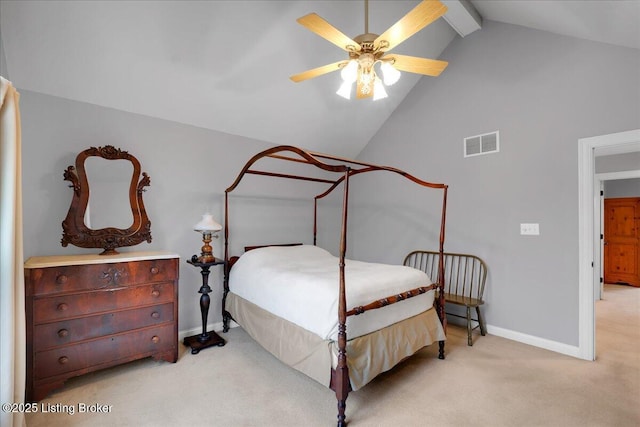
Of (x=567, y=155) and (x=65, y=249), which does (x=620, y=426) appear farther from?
(x=65, y=249)

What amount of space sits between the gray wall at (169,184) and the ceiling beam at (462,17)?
2.61 metres

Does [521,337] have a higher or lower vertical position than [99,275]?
lower

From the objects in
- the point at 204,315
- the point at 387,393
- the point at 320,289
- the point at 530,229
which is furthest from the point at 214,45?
the point at 530,229

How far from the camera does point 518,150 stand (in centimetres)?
321

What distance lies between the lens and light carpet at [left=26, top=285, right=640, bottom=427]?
6.36ft

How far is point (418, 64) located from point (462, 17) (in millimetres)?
1697

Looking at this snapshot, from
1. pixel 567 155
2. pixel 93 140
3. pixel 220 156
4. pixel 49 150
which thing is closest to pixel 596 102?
pixel 567 155

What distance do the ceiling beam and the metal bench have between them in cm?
266

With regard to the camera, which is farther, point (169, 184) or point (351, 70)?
point (169, 184)

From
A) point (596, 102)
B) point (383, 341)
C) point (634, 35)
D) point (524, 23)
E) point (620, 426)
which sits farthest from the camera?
point (524, 23)

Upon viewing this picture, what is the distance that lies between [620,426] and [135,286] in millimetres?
3545

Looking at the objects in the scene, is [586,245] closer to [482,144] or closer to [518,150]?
[518,150]

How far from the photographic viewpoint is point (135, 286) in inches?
97.3

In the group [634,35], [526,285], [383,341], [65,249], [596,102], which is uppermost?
[634,35]
